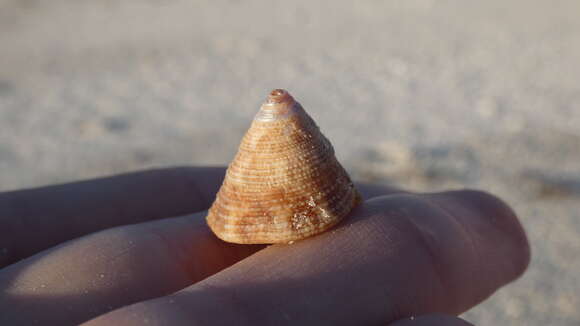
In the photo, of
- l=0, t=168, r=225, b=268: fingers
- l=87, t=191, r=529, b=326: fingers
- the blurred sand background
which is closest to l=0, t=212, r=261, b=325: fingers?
l=87, t=191, r=529, b=326: fingers

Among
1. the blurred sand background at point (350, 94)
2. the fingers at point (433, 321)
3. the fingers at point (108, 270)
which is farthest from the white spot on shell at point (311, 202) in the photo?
the blurred sand background at point (350, 94)

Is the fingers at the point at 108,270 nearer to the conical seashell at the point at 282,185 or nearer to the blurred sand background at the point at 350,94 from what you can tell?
the conical seashell at the point at 282,185

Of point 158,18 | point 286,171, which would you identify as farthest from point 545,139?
point 158,18

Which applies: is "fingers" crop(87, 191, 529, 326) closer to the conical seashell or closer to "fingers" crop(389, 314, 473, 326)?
the conical seashell

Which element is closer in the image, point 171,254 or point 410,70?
point 171,254

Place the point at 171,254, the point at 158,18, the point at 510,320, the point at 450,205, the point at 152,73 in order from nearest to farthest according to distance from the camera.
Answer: the point at 171,254 < the point at 450,205 < the point at 510,320 < the point at 152,73 < the point at 158,18

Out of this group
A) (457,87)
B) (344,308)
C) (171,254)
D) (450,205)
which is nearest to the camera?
(344,308)

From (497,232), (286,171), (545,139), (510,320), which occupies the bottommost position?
(510,320)

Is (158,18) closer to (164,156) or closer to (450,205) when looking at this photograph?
(164,156)

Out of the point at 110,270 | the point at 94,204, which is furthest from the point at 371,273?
the point at 94,204
